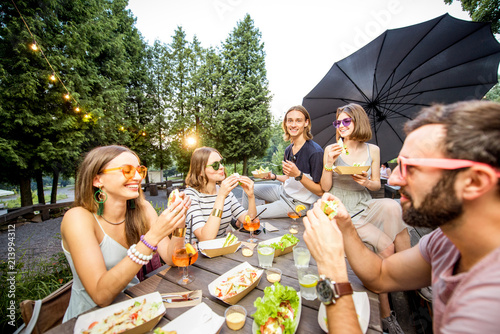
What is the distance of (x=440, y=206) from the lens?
3.51 ft

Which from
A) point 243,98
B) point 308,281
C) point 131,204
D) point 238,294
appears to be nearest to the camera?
point 238,294

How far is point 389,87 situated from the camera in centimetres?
435

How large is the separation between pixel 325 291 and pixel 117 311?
140cm

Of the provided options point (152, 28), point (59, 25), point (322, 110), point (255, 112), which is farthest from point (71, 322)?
point (152, 28)

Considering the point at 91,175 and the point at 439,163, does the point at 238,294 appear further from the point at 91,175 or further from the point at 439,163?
the point at 91,175

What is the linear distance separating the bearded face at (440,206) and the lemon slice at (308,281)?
2.71 feet

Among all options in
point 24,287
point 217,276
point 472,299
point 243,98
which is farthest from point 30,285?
point 243,98

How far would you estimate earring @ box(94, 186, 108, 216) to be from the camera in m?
2.08

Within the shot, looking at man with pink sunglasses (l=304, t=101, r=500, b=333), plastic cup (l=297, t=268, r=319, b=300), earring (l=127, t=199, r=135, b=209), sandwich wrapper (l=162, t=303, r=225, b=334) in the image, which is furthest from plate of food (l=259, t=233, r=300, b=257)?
earring (l=127, t=199, r=135, b=209)

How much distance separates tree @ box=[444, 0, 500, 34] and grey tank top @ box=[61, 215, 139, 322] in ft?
53.2

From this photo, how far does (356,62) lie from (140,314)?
17.6ft

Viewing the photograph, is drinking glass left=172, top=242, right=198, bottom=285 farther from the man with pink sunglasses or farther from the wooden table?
the man with pink sunglasses

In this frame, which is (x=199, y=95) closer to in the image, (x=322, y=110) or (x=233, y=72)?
(x=233, y=72)

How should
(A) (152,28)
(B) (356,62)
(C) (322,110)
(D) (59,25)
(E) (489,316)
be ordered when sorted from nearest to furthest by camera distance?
1. (E) (489,316)
2. (B) (356,62)
3. (C) (322,110)
4. (D) (59,25)
5. (A) (152,28)
